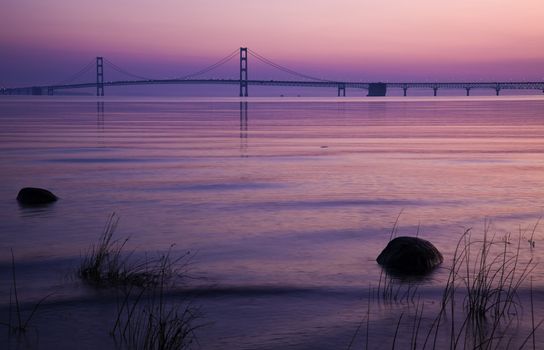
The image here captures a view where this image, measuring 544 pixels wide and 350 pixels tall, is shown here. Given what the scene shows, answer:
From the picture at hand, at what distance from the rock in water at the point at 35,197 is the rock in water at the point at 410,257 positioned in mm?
7041

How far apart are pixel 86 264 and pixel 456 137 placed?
25.1 meters

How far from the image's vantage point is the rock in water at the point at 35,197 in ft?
42.7

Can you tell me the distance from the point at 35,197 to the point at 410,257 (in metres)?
7.52

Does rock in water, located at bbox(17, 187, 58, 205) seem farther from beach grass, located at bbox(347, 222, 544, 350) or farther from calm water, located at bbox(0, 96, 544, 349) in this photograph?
beach grass, located at bbox(347, 222, 544, 350)

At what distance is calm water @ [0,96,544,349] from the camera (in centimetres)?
681

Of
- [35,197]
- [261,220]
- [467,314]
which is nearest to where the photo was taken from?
[467,314]

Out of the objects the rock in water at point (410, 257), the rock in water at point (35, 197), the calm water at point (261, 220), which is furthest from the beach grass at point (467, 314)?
the rock in water at point (35, 197)

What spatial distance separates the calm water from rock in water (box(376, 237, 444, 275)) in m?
0.19

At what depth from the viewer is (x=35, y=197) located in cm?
1309

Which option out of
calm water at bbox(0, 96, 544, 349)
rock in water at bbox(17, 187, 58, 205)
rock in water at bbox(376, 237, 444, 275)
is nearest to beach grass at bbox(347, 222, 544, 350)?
calm water at bbox(0, 96, 544, 349)

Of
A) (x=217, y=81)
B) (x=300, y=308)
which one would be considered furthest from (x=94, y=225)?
(x=217, y=81)

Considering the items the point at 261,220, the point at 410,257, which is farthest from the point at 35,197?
the point at 410,257

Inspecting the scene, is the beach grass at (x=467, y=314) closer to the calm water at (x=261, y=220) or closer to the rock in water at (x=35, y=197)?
the calm water at (x=261, y=220)

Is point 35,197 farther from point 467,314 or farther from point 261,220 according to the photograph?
point 467,314
